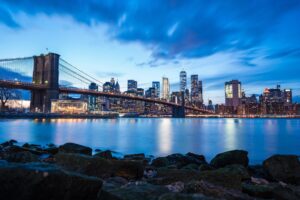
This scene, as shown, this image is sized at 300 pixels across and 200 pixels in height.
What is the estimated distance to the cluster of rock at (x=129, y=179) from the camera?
2508mm

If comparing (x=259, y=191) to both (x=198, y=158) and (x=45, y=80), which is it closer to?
(x=198, y=158)

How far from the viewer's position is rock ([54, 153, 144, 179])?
18.0 ft

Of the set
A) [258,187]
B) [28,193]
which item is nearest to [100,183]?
[28,193]

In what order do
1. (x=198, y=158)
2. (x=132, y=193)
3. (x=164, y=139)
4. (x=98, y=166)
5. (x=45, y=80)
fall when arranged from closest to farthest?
(x=132, y=193) < (x=98, y=166) < (x=198, y=158) < (x=164, y=139) < (x=45, y=80)

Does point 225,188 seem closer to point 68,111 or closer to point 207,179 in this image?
point 207,179

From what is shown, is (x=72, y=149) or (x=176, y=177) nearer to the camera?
(x=176, y=177)

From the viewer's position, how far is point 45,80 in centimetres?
6575

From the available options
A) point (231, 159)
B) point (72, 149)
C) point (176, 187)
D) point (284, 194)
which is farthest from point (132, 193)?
point (72, 149)

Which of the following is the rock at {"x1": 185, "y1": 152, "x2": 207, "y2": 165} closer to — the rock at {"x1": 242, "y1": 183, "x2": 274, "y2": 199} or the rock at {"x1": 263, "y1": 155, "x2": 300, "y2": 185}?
the rock at {"x1": 263, "y1": 155, "x2": 300, "y2": 185}

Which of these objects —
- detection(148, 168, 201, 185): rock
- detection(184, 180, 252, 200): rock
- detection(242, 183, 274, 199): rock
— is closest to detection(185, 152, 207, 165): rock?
detection(148, 168, 201, 185): rock

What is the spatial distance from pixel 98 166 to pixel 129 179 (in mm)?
820

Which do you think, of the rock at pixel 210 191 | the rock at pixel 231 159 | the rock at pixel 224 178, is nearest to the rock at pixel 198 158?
the rock at pixel 231 159

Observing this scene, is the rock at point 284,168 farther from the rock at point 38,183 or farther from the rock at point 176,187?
the rock at point 38,183

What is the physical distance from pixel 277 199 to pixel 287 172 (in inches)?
118
